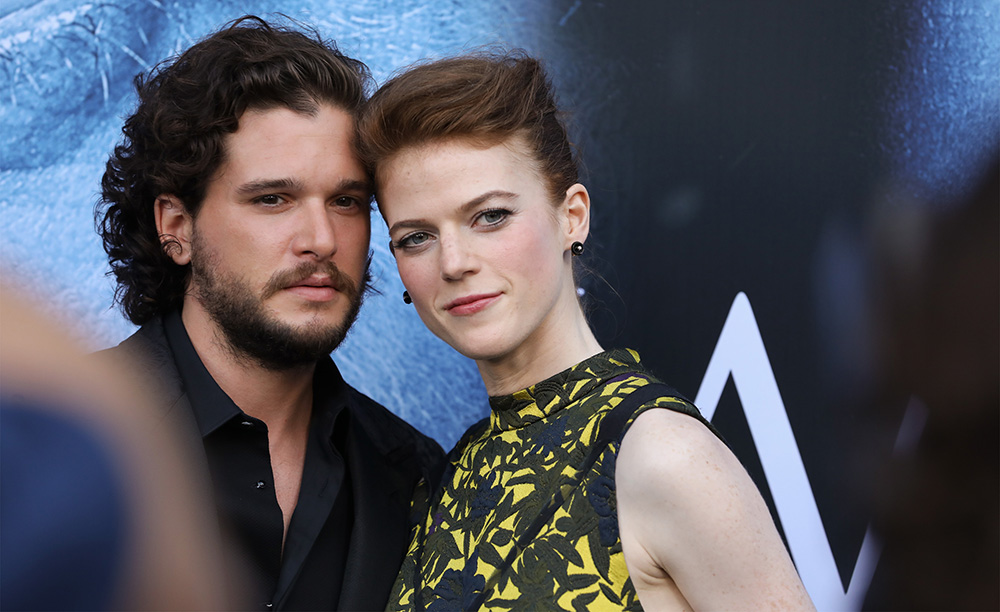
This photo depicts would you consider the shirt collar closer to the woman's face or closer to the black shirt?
the black shirt

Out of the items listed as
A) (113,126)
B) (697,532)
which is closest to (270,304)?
(113,126)

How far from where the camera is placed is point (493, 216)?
5.82 feet

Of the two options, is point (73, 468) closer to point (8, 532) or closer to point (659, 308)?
point (8, 532)

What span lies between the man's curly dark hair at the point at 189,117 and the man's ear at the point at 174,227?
27 millimetres

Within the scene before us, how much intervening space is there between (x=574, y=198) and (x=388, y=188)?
0.40 metres

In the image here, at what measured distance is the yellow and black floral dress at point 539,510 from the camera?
1503 millimetres

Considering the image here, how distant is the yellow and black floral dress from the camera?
1503 millimetres

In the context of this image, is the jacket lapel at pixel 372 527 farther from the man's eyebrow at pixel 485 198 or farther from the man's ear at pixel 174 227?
the man's eyebrow at pixel 485 198

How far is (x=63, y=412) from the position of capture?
0.68 metres

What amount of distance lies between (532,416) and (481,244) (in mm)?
367

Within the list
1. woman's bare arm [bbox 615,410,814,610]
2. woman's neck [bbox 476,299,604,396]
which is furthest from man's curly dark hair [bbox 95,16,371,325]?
woman's bare arm [bbox 615,410,814,610]

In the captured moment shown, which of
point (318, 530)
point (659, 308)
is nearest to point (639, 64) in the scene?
point (659, 308)

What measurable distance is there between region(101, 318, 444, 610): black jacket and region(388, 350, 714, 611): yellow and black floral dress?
65mm

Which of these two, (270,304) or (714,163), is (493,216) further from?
(714,163)
